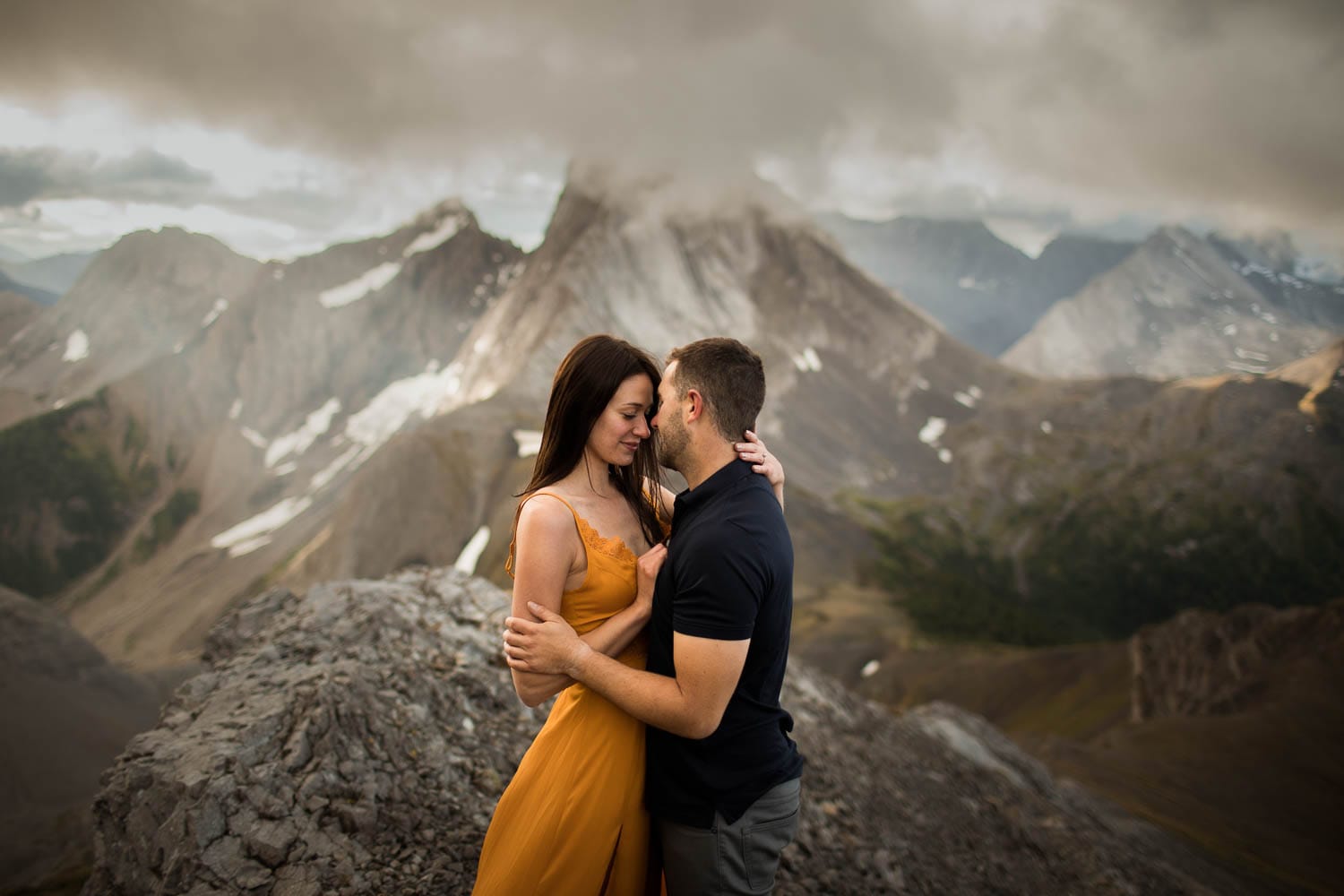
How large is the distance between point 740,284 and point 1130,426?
98796 millimetres

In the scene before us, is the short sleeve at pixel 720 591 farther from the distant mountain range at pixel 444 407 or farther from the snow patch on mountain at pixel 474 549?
the distant mountain range at pixel 444 407

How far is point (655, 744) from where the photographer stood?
4543 millimetres

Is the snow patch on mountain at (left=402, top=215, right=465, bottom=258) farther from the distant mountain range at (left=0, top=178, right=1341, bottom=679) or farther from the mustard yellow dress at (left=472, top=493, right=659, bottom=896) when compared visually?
the mustard yellow dress at (left=472, top=493, right=659, bottom=896)

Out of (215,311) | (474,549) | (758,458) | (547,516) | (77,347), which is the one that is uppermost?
(215,311)

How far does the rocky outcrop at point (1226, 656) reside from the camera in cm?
5941

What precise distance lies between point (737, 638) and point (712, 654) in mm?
159

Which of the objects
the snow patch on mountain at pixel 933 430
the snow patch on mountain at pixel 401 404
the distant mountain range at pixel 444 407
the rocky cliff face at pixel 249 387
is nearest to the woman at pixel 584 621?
the distant mountain range at pixel 444 407

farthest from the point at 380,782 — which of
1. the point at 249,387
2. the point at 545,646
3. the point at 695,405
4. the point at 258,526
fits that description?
the point at 249,387

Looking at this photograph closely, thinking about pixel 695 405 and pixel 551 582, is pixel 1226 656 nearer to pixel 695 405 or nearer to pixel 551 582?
pixel 695 405

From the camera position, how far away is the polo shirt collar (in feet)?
14.4

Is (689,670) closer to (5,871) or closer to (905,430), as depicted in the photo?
(5,871)

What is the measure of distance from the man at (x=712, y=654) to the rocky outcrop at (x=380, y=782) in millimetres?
4090

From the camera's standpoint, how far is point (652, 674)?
407cm

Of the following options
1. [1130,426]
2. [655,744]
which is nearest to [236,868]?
[655,744]
